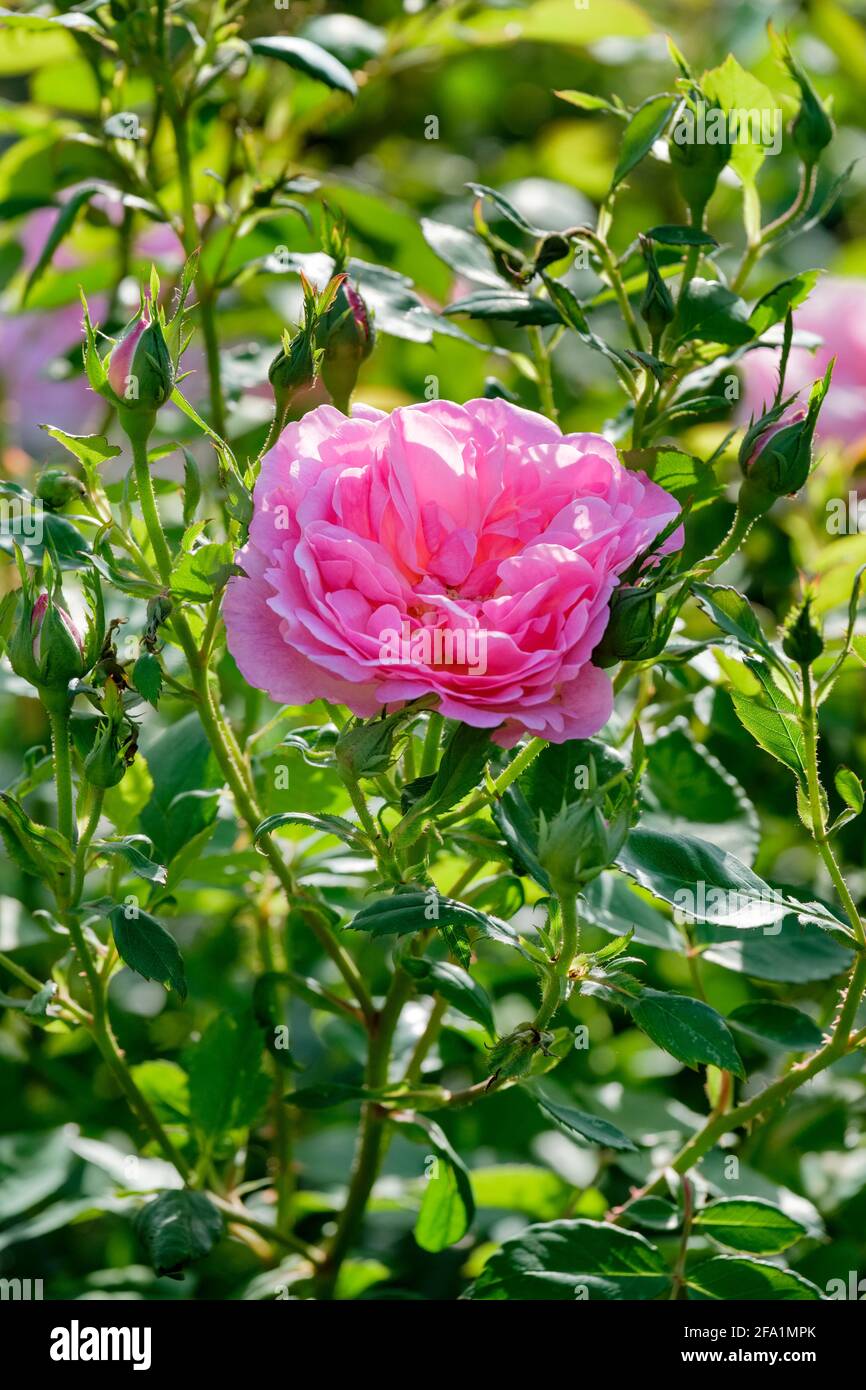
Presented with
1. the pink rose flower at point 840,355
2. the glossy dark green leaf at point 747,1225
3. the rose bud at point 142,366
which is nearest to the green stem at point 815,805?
the glossy dark green leaf at point 747,1225

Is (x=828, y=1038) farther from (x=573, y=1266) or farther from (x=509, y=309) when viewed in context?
(x=509, y=309)

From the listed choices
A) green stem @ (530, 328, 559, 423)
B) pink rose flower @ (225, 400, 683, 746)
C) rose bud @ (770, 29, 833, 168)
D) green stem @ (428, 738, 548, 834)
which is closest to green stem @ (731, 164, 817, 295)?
rose bud @ (770, 29, 833, 168)

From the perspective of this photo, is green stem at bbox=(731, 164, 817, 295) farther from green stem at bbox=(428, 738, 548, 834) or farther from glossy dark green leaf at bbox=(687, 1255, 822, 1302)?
glossy dark green leaf at bbox=(687, 1255, 822, 1302)

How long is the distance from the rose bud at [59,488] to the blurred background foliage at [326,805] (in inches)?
6.0

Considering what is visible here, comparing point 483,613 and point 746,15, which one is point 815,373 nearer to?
point 746,15

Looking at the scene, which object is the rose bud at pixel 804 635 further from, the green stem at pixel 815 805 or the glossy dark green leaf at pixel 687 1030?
the glossy dark green leaf at pixel 687 1030

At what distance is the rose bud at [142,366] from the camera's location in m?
0.69

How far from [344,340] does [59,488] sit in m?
0.17

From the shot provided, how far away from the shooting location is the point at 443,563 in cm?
70

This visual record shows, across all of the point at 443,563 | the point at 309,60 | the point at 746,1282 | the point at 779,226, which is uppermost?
the point at 309,60

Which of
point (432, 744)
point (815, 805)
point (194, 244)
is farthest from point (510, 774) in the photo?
point (194, 244)

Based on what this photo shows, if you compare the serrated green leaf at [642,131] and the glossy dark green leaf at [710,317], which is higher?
the serrated green leaf at [642,131]

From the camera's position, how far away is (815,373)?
1436 mm

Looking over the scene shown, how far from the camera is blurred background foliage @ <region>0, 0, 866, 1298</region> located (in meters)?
1.02
